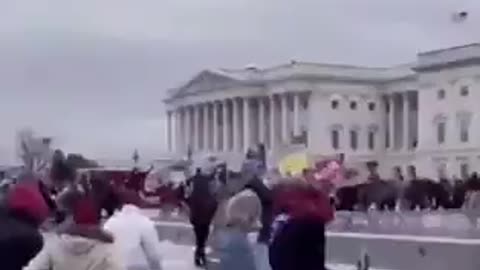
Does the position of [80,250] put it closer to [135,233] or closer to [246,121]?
[135,233]

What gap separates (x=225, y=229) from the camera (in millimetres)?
9352

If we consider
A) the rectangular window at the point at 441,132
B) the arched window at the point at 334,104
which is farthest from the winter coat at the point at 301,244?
the arched window at the point at 334,104

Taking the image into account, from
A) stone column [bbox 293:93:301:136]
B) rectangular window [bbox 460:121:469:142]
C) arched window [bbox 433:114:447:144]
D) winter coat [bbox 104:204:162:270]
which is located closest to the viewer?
winter coat [bbox 104:204:162:270]

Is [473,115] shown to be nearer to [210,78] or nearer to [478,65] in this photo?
[478,65]

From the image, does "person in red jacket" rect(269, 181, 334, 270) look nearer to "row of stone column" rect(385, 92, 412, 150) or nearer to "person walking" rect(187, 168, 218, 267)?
"person walking" rect(187, 168, 218, 267)

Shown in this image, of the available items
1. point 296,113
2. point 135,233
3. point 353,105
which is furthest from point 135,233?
point 353,105

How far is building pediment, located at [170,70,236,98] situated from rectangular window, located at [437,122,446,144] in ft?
69.1

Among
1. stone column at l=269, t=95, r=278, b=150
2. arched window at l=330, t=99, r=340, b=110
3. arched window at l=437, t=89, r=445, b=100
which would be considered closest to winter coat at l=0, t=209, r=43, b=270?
arched window at l=437, t=89, r=445, b=100

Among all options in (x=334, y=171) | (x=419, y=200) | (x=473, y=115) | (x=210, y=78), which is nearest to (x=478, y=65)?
(x=473, y=115)

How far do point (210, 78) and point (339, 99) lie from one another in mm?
12013

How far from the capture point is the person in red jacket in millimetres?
7887

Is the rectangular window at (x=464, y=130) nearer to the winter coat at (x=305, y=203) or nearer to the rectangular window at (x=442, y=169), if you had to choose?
the rectangular window at (x=442, y=169)

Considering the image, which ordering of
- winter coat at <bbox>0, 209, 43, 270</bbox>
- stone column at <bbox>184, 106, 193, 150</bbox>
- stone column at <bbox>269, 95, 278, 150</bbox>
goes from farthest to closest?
stone column at <bbox>184, 106, 193, 150</bbox>
stone column at <bbox>269, 95, 278, 150</bbox>
winter coat at <bbox>0, 209, 43, 270</bbox>

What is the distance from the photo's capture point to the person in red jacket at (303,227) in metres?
7.89
